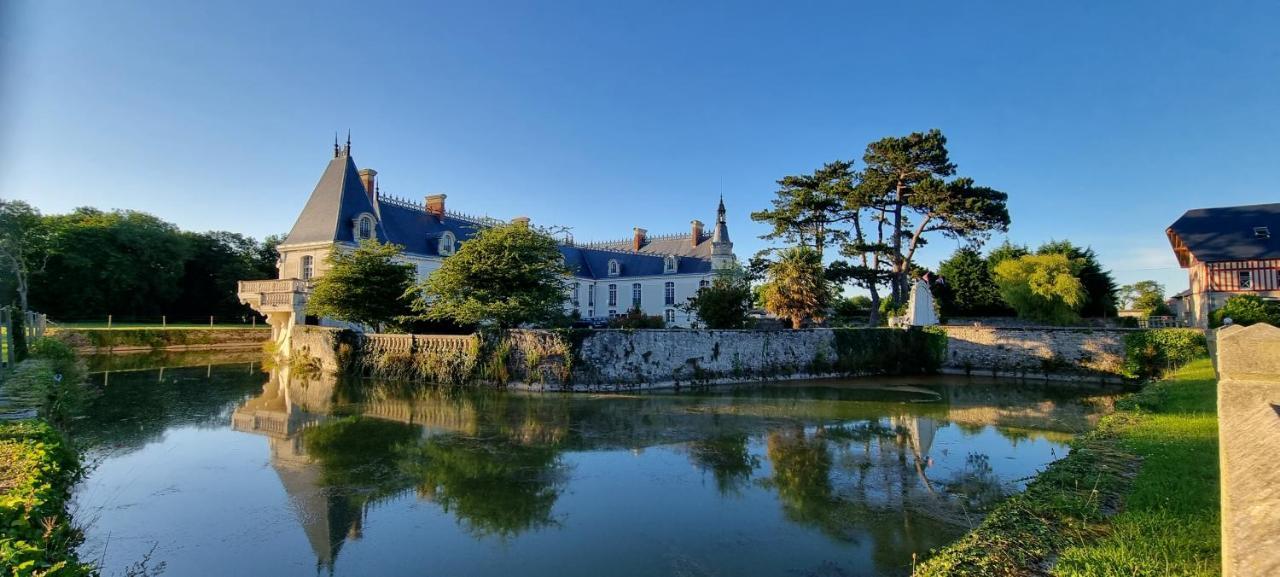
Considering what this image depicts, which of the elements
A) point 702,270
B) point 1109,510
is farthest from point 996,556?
point 702,270

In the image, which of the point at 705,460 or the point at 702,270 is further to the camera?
the point at 702,270

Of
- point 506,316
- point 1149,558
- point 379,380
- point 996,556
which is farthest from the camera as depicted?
point 379,380

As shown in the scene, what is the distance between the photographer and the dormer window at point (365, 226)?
24500 mm

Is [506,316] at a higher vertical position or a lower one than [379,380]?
higher

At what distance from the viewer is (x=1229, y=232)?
85.3 ft

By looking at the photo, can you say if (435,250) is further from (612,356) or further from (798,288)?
(798,288)

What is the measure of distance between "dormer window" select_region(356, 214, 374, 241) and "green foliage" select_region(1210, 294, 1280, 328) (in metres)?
30.4

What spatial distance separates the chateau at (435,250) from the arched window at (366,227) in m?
0.04

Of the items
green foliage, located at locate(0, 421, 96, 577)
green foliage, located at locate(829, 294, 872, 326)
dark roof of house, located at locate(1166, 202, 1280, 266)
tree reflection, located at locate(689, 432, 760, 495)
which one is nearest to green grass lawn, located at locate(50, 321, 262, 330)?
green foliage, located at locate(0, 421, 96, 577)

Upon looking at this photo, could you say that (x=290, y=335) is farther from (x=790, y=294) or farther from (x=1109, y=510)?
(x=1109, y=510)

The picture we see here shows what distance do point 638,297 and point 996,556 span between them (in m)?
31.7

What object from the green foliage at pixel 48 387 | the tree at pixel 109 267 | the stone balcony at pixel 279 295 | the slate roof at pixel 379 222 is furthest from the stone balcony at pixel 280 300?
the tree at pixel 109 267

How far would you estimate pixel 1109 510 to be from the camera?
4438mm

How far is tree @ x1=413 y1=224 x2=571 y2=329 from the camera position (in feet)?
48.0
